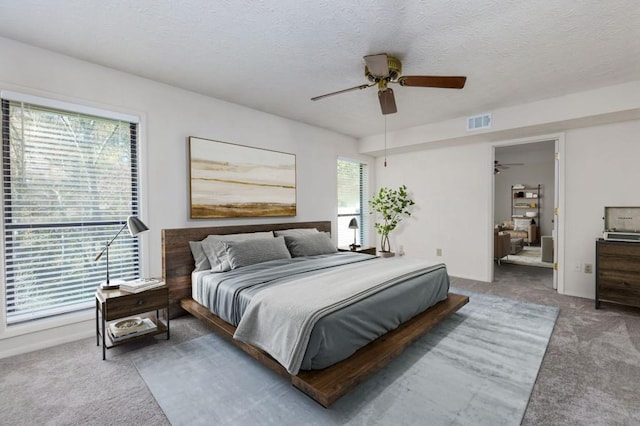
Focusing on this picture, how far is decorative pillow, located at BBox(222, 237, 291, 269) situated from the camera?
3.14m

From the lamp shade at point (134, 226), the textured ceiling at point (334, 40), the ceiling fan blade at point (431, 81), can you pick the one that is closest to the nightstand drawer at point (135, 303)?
the lamp shade at point (134, 226)

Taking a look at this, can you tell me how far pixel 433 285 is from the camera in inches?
117

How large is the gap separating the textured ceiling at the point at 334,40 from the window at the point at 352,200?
2243 millimetres

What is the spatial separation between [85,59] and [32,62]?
383 mm

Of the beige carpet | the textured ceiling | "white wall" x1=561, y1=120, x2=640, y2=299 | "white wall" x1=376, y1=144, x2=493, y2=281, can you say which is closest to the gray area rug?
"white wall" x1=561, y1=120, x2=640, y2=299

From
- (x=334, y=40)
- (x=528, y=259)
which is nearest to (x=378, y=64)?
(x=334, y=40)

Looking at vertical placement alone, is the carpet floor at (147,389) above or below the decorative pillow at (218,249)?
below

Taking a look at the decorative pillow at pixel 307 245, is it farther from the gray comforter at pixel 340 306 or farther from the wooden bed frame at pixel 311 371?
the wooden bed frame at pixel 311 371

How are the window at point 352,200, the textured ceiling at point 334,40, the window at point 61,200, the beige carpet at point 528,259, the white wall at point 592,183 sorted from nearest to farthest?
the textured ceiling at point 334,40 → the window at point 61,200 → the white wall at point 592,183 → the window at point 352,200 → the beige carpet at point 528,259

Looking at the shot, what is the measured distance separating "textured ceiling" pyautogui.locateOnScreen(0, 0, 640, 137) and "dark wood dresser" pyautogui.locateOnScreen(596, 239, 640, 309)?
1861mm

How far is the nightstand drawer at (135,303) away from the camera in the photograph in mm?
→ 2391

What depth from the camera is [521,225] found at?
9.05 meters

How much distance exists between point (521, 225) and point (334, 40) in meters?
9.21

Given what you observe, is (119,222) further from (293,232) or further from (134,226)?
(293,232)
